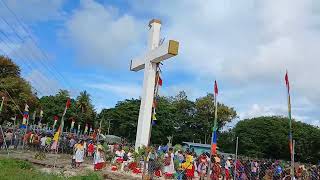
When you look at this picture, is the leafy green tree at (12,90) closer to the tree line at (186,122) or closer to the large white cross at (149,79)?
the tree line at (186,122)

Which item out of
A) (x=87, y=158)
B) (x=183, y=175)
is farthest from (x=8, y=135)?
(x=183, y=175)

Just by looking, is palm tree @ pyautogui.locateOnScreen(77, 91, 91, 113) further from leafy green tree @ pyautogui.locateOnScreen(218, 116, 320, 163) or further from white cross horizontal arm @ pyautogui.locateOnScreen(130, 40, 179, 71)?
white cross horizontal arm @ pyautogui.locateOnScreen(130, 40, 179, 71)

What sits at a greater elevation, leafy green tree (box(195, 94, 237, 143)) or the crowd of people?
leafy green tree (box(195, 94, 237, 143))

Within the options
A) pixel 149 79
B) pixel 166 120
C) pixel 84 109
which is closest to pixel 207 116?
pixel 166 120

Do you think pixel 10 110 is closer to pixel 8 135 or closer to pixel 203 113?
pixel 8 135

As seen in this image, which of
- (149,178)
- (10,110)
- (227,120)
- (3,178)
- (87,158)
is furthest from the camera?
(227,120)

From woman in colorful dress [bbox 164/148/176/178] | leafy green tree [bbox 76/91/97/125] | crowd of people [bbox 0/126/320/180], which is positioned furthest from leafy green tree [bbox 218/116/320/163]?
woman in colorful dress [bbox 164/148/176/178]

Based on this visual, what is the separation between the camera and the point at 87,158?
3055 cm

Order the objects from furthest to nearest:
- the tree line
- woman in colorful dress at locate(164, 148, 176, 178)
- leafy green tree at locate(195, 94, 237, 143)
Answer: leafy green tree at locate(195, 94, 237, 143)
the tree line
woman in colorful dress at locate(164, 148, 176, 178)

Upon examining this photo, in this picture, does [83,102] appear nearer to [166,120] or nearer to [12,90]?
[166,120]

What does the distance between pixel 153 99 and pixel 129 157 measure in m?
3.21

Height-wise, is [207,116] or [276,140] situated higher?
[207,116]

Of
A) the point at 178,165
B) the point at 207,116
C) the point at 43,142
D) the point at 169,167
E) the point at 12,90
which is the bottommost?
the point at 169,167

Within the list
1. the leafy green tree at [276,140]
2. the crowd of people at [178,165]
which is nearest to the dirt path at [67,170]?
the crowd of people at [178,165]
